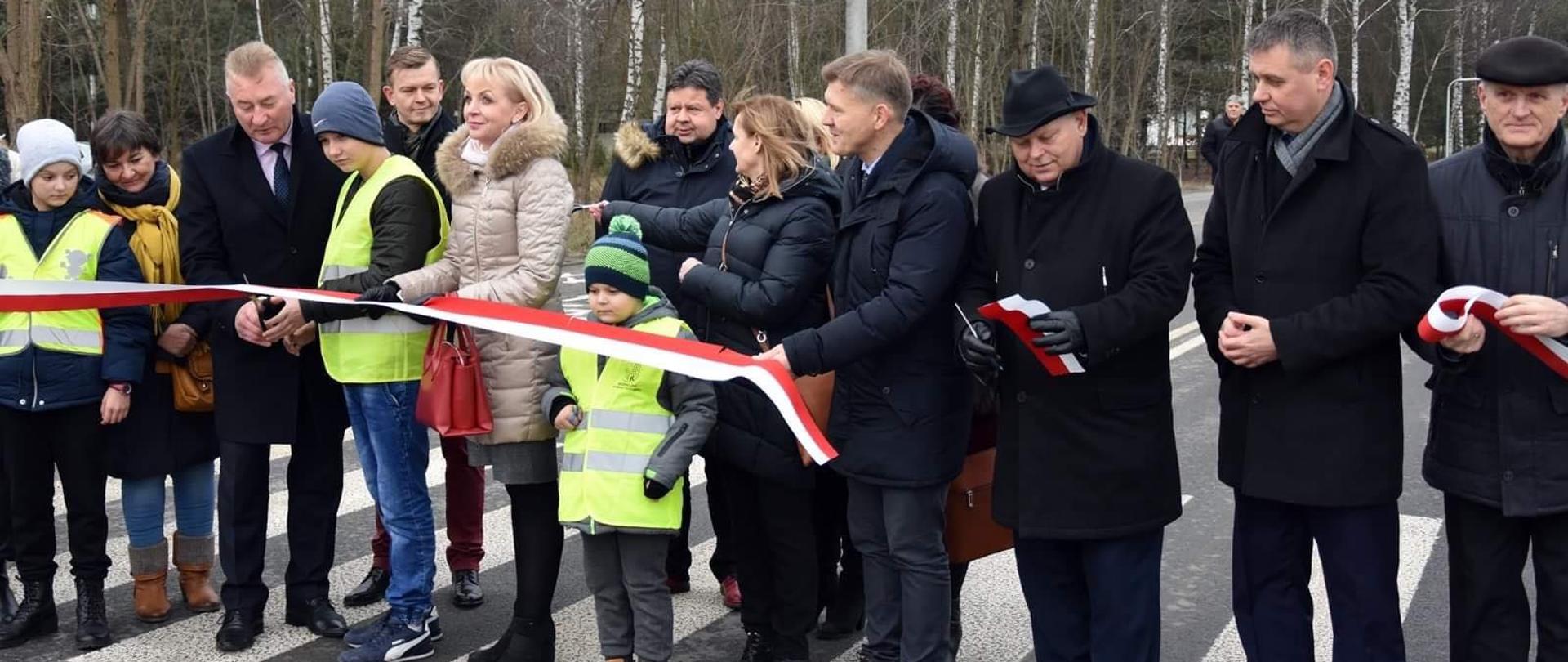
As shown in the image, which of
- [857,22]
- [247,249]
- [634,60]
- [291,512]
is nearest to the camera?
[247,249]

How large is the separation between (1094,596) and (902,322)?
971mm

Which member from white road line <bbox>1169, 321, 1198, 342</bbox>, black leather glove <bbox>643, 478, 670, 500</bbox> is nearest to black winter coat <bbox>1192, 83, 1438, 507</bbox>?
black leather glove <bbox>643, 478, 670, 500</bbox>

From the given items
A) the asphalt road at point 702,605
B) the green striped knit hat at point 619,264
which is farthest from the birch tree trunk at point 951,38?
the green striped knit hat at point 619,264

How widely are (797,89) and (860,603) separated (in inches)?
991

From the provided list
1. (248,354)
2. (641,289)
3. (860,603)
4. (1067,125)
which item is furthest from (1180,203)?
(248,354)

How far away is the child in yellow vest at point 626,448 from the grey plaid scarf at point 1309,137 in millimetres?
1910

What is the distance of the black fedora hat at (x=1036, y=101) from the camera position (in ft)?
13.6

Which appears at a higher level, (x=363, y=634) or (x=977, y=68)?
(x=977, y=68)

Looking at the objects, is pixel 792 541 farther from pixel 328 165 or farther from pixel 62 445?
pixel 62 445

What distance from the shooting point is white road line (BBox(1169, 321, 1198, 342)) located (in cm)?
1403

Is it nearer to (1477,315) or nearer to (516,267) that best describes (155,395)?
(516,267)

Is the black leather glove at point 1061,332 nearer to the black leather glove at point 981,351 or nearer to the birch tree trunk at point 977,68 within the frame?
the black leather glove at point 981,351

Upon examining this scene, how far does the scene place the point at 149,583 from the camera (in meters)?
5.83

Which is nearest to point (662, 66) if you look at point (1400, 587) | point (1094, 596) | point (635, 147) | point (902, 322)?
point (635, 147)
